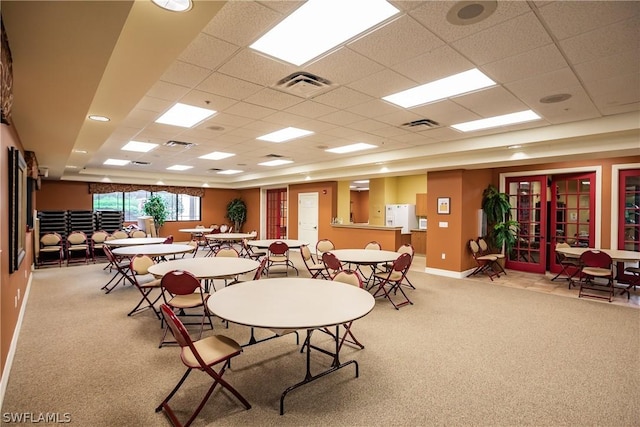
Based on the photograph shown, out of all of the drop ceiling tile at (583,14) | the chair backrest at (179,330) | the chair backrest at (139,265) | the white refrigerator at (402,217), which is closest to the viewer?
the chair backrest at (179,330)

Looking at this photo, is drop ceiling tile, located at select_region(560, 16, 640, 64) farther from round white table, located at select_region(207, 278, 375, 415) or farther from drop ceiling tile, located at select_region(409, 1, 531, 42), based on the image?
round white table, located at select_region(207, 278, 375, 415)

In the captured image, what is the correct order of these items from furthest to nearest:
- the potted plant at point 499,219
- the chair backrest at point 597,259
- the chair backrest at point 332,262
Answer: the potted plant at point 499,219
the chair backrest at point 597,259
the chair backrest at point 332,262

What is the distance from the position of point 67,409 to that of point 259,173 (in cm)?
935

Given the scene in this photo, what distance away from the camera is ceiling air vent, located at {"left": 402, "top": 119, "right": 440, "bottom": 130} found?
4.74 metres

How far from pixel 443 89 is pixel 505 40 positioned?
105cm

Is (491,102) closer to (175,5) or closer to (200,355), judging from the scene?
(175,5)

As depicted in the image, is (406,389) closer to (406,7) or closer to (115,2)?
(406,7)

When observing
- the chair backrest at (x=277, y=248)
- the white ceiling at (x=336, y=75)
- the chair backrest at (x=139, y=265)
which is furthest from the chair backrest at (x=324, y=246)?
the chair backrest at (x=139, y=265)

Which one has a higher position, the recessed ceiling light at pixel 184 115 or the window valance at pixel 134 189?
the recessed ceiling light at pixel 184 115

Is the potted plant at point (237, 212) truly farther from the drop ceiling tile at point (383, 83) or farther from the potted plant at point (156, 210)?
the drop ceiling tile at point (383, 83)

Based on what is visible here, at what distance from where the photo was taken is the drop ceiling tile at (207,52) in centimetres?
253

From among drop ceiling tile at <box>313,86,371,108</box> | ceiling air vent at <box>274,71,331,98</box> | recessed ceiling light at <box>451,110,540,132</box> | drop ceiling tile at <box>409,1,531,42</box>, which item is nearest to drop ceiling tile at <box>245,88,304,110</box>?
ceiling air vent at <box>274,71,331,98</box>

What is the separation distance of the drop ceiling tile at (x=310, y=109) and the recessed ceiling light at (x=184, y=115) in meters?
1.15

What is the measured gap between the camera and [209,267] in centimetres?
397
